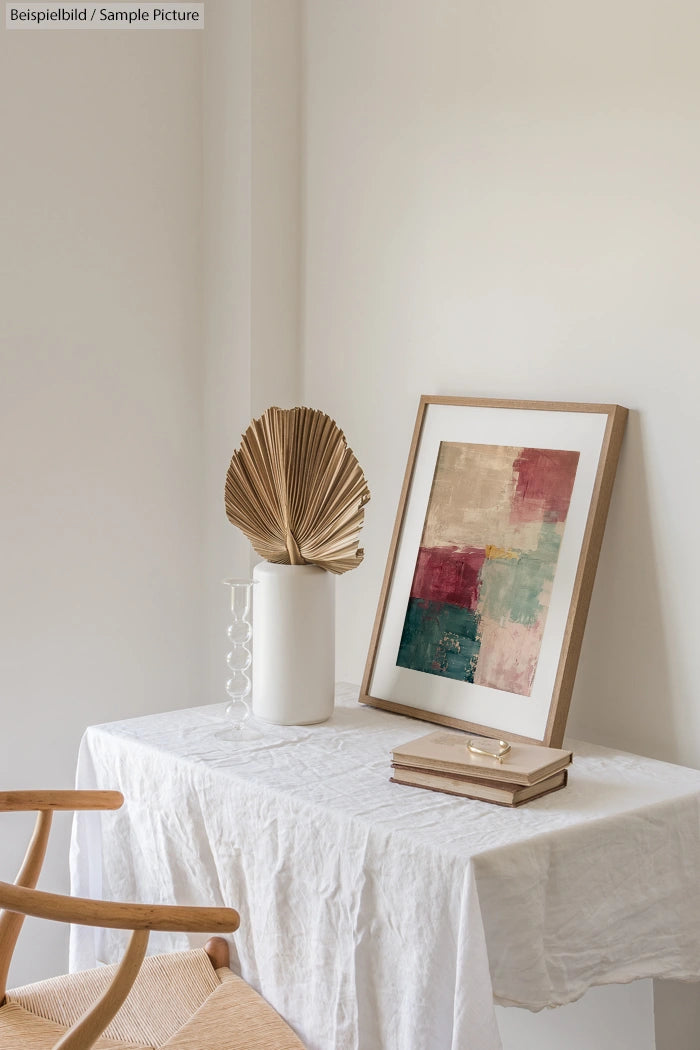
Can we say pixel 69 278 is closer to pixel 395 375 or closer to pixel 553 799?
pixel 395 375

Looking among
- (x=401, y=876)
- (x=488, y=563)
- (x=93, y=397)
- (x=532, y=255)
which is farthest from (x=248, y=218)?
(x=401, y=876)

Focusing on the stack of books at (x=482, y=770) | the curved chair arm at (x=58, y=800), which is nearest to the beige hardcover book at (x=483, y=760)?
the stack of books at (x=482, y=770)

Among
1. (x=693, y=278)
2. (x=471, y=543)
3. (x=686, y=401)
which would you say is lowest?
(x=471, y=543)

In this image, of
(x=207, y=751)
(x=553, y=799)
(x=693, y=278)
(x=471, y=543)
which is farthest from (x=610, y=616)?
(x=207, y=751)

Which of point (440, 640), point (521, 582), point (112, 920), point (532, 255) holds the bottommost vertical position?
point (112, 920)

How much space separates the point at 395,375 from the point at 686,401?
25.1 inches

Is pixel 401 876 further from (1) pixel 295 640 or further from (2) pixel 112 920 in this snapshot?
(1) pixel 295 640

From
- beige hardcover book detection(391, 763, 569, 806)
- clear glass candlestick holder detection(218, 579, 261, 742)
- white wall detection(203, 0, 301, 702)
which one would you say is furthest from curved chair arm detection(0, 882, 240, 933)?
white wall detection(203, 0, 301, 702)

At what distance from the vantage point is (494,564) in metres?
1.75

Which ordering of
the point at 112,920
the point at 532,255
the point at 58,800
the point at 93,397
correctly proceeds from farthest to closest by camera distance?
the point at 93,397
the point at 532,255
the point at 58,800
the point at 112,920

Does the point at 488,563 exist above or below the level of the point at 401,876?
above

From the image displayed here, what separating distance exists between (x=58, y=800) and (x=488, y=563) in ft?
2.46

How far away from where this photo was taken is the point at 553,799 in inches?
55.2

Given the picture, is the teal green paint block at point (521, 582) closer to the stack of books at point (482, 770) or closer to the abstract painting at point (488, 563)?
the abstract painting at point (488, 563)
